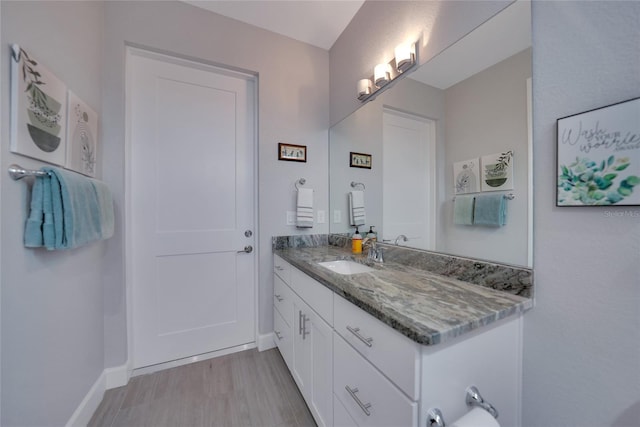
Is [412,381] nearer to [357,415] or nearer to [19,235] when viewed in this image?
[357,415]

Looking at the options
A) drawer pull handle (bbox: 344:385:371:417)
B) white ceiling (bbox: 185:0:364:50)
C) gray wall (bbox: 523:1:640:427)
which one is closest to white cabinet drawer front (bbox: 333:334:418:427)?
drawer pull handle (bbox: 344:385:371:417)

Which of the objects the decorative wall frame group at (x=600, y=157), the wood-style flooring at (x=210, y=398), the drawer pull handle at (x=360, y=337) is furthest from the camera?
the wood-style flooring at (x=210, y=398)

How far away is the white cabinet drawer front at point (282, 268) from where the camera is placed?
5.31ft

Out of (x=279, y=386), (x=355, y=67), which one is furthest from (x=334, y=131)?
(x=279, y=386)

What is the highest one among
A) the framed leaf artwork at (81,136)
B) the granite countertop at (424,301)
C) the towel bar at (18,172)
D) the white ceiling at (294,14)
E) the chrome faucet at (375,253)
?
the white ceiling at (294,14)

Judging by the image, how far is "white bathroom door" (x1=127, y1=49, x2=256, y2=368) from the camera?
165cm

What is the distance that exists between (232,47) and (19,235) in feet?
5.82

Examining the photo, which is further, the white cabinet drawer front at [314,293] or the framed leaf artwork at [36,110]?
the white cabinet drawer front at [314,293]

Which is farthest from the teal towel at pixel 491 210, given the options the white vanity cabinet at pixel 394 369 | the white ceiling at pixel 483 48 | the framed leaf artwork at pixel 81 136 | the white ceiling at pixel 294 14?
the framed leaf artwork at pixel 81 136

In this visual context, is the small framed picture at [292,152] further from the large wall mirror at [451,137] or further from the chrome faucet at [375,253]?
the chrome faucet at [375,253]

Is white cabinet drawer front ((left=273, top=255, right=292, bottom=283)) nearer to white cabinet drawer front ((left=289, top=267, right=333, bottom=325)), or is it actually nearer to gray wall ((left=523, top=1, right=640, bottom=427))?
white cabinet drawer front ((left=289, top=267, right=333, bottom=325))

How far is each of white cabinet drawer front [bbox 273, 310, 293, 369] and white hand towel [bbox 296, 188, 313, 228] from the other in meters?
0.78

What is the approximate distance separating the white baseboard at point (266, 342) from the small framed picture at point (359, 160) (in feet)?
5.39

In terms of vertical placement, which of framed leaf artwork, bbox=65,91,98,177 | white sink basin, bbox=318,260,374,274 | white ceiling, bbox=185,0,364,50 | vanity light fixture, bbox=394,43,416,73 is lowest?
white sink basin, bbox=318,260,374,274
